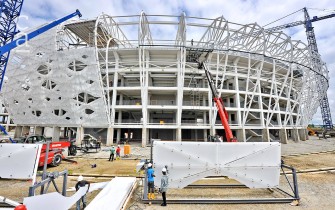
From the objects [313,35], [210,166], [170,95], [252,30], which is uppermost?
[313,35]

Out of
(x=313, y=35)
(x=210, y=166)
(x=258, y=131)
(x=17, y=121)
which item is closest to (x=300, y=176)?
(x=210, y=166)

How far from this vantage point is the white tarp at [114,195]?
583cm

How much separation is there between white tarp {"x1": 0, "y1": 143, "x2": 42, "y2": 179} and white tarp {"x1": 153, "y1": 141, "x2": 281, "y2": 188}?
4.57m

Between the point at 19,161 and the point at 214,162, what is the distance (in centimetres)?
775

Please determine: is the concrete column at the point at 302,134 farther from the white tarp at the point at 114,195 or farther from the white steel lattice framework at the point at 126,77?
the white tarp at the point at 114,195

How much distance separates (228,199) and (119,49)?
26174mm

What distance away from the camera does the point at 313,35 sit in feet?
198

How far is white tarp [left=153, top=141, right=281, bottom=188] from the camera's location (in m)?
7.17

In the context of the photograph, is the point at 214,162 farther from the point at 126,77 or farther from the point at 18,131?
the point at 18,131

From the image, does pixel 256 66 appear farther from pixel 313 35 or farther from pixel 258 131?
pixel 313 35

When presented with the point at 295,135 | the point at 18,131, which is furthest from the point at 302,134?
the point at 18,131

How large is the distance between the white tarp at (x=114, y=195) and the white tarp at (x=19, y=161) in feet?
8.48

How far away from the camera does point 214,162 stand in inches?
283

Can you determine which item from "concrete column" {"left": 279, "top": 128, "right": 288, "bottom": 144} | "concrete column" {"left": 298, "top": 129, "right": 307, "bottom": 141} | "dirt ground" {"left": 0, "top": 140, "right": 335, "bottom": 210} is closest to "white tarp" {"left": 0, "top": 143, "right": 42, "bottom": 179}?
"dirt ground" {"left": 0, "top": 140, "right": 335, "bottom": 210}
